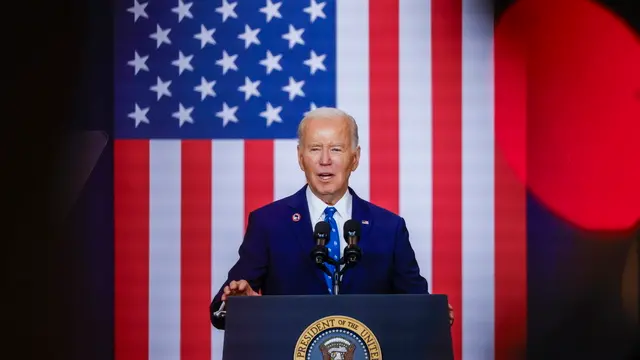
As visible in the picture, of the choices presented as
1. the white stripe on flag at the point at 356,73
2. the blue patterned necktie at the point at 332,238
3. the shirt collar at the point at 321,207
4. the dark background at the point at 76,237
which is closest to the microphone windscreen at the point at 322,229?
the blue patterned necktie at the point at 332,238

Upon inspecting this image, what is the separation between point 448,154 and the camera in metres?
3.76

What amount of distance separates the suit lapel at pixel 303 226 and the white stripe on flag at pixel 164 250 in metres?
1.08

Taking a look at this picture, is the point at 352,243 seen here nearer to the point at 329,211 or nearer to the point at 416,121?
the point at 329,211

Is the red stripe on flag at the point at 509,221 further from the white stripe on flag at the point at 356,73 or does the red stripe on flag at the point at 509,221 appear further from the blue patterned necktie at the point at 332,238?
the blue patterned necktie at the point at 332,238

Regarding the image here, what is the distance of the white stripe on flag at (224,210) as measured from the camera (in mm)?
3756

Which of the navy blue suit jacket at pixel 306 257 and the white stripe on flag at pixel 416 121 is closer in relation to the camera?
the navy blue suit jacket at pixel 306 257

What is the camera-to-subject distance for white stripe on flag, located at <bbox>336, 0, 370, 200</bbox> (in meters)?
3.75

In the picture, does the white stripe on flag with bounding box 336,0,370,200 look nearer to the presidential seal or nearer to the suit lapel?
the suit lapel

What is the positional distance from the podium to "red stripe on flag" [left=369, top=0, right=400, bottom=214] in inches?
64.6

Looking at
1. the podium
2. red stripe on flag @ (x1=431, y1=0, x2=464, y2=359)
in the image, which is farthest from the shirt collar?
red stripe on flag @ (x1=431, y1=0, x2=464, y2=359)

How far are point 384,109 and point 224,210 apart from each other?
3.00 feet

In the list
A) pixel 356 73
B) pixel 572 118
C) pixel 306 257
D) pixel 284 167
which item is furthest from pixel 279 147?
pixel 572 118

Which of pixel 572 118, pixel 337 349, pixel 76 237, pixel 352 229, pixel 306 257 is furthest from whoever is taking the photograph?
pixel 572 118

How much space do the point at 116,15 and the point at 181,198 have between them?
938mm
